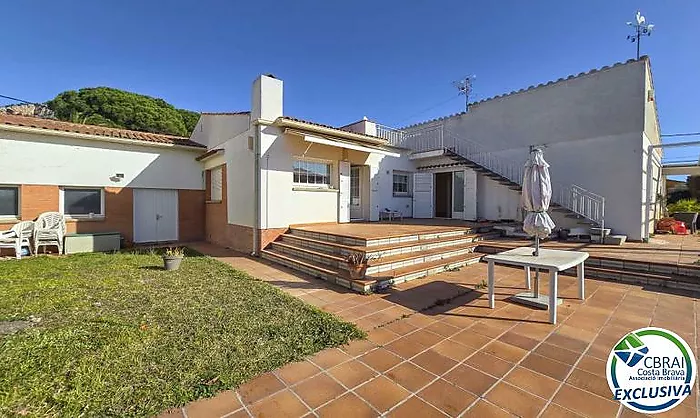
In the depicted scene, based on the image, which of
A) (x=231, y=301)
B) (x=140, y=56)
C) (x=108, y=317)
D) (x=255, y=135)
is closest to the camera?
(x=108, y=317)

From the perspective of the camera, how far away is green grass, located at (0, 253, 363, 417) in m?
2.64

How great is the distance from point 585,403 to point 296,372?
2793 mm

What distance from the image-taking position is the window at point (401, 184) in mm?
15727

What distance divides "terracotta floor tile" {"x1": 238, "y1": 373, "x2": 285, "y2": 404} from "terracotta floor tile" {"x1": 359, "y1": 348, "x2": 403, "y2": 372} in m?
1.02

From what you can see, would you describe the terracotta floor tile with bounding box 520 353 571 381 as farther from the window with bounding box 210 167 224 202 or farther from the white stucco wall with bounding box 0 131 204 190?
the white stucco wall with bounding box 0 131 204 190

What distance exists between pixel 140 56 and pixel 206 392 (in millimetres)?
16852

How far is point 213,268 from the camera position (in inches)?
320

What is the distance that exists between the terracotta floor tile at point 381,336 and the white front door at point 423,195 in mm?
12413

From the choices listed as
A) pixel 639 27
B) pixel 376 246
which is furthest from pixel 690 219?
pixel 376 246

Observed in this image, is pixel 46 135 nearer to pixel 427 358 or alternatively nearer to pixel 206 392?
pixel 206 392

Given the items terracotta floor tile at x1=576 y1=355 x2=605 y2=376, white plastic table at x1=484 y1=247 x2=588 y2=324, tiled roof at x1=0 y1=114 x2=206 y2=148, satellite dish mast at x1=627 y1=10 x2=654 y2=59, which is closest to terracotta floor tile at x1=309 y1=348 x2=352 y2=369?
terracotta floor tile at x1=576 y1=355 x2=605 y2=376

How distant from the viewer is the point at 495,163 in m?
14.2

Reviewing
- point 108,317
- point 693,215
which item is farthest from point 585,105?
point 108,317

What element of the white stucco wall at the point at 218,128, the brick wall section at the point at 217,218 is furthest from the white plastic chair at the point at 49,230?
the white stucco wall at the point at 218,128
